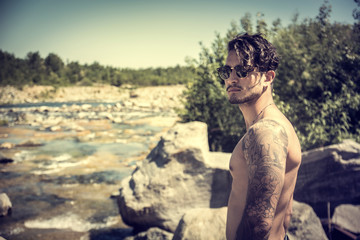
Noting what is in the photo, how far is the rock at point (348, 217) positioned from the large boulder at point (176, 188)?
7.50 feet

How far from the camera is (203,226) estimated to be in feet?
12.4

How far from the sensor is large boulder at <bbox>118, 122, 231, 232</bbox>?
19.2 feet

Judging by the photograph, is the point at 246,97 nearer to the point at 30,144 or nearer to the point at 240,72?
the point at 240,72

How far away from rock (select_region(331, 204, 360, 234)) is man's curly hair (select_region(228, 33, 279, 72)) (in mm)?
4848

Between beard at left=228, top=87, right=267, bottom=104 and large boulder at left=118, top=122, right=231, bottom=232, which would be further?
large boulder at left=118, top=122, right=231, bottom=232

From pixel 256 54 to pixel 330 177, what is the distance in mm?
5152

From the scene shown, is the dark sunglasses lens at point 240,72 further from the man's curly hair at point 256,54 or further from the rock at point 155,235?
the rock at point 155,235

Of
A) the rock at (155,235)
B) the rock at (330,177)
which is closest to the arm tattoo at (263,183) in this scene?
the rock at (155,235)

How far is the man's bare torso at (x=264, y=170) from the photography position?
1.61 m

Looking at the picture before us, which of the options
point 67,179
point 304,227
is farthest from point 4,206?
point 304,227

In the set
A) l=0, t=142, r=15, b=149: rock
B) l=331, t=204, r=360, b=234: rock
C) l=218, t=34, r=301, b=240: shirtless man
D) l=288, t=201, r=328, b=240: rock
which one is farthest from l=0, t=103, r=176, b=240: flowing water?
l=218, t=34, r=301, b=240: shirtless man

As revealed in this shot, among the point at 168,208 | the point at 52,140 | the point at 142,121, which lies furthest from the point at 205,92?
the point at 142,121

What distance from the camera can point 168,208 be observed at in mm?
5836

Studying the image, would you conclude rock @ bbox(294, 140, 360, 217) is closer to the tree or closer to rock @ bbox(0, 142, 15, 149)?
the tree
